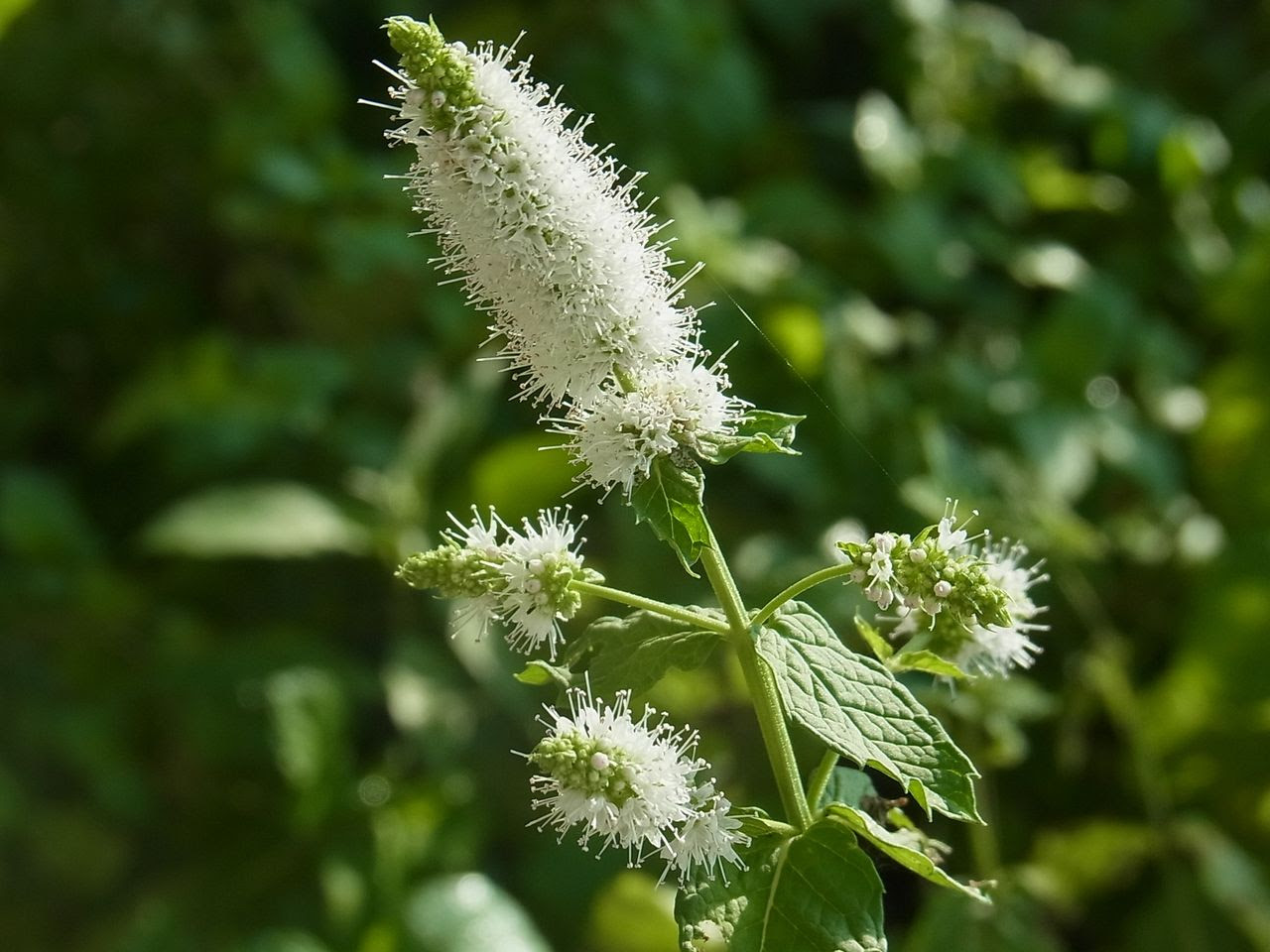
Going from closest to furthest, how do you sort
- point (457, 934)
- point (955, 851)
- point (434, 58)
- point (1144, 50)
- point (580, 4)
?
point (434, 58), point (955, 851), point (457, 934), point (580, 4), point (1144, 50)

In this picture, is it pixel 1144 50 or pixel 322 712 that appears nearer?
pixel 322 712

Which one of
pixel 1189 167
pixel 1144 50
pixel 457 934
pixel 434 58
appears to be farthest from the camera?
pixel 1144 50

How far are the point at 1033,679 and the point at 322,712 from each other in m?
0.85

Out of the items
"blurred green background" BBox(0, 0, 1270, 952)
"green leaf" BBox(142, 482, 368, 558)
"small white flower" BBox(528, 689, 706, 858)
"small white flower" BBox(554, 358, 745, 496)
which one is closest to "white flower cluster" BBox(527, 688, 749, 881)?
"small white flower" BBox(528, 689, 706, 858)

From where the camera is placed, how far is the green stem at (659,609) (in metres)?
0.64

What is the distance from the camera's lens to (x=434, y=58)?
1.93 feet

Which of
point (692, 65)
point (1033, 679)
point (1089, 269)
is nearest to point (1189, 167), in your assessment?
point (1089, 269)

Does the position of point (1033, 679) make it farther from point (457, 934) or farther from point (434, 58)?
point (434, 58)

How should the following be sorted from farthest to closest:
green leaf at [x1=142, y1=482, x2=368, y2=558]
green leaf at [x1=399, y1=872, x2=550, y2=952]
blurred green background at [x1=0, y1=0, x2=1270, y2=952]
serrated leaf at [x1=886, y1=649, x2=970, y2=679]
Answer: green leaf at [x1=142, y1=482, x2=368, y2=558] < blurred green background at [x1=0, y1=0, x2=1270, y2=952] < green leaf at [x1=399, y1=872, x2=550, y2=952] < serrated leaf at [x1=886, y1=649, x2=970, y2=679]

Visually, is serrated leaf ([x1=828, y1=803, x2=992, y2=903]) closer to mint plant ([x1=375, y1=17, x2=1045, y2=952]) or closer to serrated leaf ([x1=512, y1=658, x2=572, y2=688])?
mint plant ([x1=375, y1=17, x2=1045, y2=952])

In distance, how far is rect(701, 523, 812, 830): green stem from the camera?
0.62 metres

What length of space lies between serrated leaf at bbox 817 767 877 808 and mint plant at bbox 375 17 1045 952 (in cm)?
3

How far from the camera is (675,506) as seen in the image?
60 cm

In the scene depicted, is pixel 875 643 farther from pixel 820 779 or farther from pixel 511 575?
pixel 511 575
